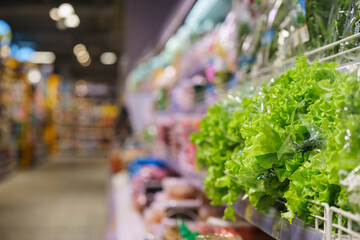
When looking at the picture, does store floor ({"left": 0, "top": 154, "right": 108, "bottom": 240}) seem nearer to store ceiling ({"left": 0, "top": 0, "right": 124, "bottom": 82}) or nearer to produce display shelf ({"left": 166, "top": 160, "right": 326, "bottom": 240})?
produce display shelf ({"left": 166, "top": 160, "right": 326, "bottom": 240})

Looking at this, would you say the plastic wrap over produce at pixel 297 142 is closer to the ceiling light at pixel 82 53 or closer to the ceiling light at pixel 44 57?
the ceiling light at pixel 82 53

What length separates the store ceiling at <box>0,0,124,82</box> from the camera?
12.4 metres

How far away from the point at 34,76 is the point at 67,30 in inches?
111

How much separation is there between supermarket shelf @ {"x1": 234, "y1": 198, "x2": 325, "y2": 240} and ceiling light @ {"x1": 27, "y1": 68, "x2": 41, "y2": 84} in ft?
40.9

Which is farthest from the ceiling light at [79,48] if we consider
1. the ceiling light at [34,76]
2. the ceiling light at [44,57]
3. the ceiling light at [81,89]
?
the ceiling light at [81,89]

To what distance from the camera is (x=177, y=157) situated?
3033 mm

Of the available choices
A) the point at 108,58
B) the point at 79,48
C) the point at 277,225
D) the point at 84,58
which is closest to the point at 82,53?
the point at 79,48

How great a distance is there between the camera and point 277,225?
36.0 inches

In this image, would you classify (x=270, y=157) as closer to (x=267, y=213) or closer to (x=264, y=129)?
(x=264, y=129)

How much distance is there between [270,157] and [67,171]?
38.1 feet

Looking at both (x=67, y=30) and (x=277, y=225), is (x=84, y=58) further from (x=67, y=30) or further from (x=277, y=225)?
(x=277, y=225)

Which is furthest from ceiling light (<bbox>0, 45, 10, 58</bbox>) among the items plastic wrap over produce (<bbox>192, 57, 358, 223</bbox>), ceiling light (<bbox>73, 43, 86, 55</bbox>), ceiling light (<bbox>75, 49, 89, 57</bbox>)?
plastic wrap over produce (<bbox>192, 57, 358, 223</bbox>)

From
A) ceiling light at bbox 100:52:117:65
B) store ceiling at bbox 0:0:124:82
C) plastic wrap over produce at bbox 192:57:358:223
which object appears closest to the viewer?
plastic wrap over produce at bbox 192:57:358:223

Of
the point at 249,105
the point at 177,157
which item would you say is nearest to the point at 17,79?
the point at 177,157
